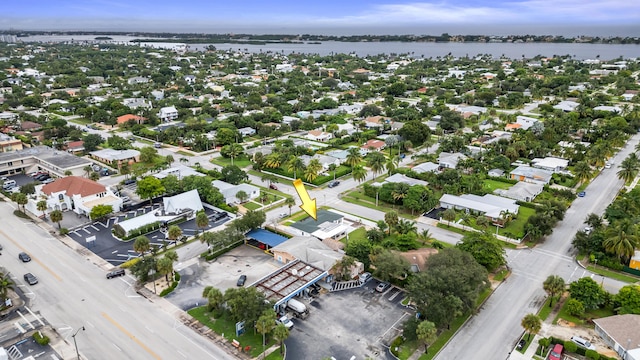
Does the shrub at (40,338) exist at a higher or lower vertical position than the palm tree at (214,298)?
lower

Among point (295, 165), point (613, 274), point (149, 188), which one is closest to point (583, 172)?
point (613, 274)

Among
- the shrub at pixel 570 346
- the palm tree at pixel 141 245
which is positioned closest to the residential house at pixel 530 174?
the shrub at pixel 570 346

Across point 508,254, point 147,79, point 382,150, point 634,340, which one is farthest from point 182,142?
point 147,79

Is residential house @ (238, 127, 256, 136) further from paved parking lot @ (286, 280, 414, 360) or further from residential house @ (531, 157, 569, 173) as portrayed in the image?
paved parking lot @ (286, 280, 414, 360)

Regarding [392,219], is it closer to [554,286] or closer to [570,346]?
[554,286]

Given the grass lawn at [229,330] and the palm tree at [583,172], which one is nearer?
the grass lawn at [229,330]

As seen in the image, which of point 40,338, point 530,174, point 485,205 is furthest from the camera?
point 530,174

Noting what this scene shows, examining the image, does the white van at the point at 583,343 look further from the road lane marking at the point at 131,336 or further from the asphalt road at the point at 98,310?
the road lane marking at the point at 131,336

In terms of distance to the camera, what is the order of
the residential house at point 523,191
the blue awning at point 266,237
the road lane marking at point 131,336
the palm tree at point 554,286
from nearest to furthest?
the road lane marking at point 131,336
the palm tree at point 554,286
the blue awning at point 266,237
the residential house at point 523,191
